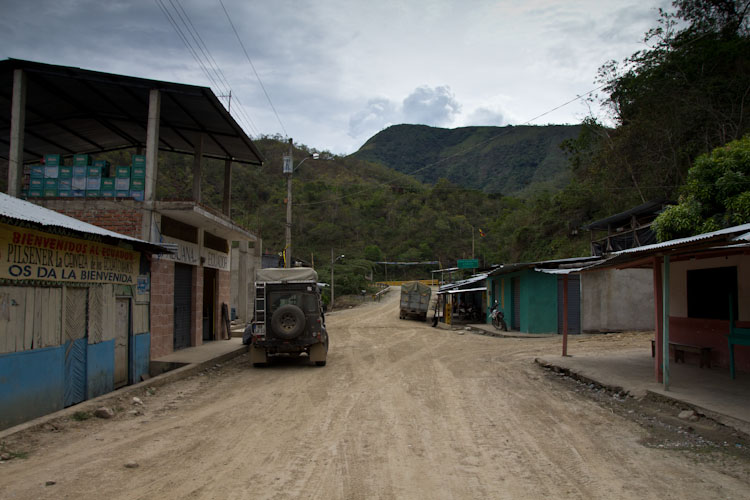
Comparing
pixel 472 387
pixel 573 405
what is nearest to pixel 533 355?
pixel 472 387

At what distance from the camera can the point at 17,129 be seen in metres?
12.5

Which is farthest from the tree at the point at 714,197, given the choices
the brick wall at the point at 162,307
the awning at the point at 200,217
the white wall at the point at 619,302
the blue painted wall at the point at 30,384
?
the blue painted wall at the point at 30,384

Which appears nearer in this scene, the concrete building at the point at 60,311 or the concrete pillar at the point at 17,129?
the concrete building at the point at 60,311

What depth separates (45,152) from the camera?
17.3 meters

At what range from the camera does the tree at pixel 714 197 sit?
14.3 metres

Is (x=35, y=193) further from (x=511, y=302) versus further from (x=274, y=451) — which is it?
(x=511, y=302)

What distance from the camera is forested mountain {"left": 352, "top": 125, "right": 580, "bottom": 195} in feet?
427

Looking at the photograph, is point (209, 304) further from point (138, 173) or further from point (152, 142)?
point (152, 142)

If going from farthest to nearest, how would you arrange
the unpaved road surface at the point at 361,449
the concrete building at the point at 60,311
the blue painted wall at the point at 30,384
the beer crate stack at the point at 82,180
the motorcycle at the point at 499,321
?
the motorcycle at the point at 499,321 → the beer crate stack at the point at 82,180 → the concrete building at the point at 60,311 → the blue painted wall at the point at 30,384 → the unpaved road surface at the point at 361,449

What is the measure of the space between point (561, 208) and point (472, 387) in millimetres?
36652

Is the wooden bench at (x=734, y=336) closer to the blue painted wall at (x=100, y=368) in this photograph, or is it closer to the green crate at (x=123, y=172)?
the blue painted wall at (x=100, y=368)

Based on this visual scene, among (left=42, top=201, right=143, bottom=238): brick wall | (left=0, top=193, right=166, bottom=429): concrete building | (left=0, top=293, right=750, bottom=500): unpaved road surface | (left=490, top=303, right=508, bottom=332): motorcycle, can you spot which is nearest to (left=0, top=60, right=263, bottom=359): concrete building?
(left=42, top=201, right=143, bottom=238): brick wall

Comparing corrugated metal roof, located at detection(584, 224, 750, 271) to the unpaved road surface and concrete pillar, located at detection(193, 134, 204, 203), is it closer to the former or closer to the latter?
the unpaved road surface

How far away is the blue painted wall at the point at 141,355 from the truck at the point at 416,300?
74.3 feet
